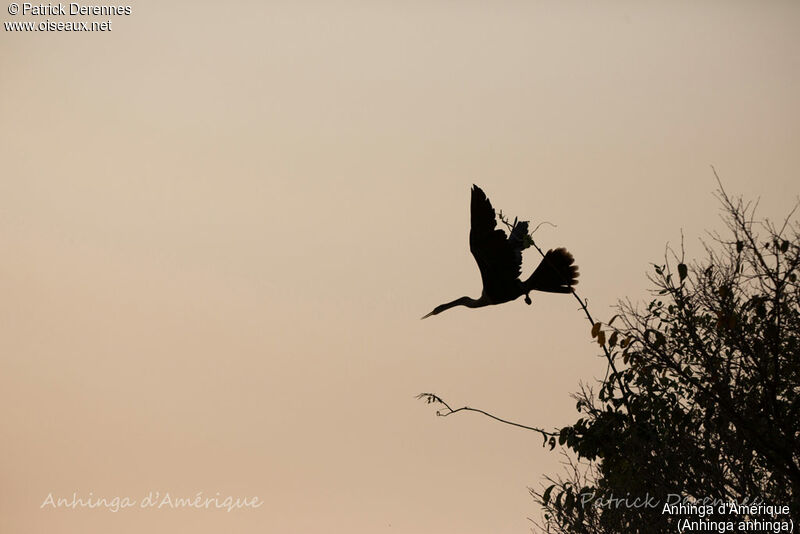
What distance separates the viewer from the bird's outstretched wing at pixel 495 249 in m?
2.63

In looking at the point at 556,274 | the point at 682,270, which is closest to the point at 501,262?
the point at 556,274

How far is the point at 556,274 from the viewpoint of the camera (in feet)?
8.50

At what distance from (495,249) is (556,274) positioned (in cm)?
21

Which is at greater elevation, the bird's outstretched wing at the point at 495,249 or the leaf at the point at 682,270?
the bird's outstretched wing at the point at 495,249

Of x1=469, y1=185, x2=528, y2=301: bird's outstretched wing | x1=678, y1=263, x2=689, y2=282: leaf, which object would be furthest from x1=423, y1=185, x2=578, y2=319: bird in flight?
x1=678, y1=263, x2=689, y2=282: leaf

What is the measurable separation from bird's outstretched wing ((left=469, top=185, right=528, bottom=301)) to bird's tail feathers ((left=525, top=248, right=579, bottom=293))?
0.22 feet

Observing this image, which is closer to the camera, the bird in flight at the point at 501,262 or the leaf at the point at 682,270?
the leaf at the point at 682,270

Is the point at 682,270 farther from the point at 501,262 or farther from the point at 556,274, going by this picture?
the point at 501,262

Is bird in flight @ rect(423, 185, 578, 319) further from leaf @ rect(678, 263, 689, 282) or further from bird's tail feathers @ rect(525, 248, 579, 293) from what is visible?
leaf @ rect(678, 263, 689, 282)

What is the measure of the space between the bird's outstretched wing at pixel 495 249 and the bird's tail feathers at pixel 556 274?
0.22 feet

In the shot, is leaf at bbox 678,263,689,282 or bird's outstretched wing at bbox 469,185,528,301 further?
bird's outstretched wing at bbox 469,185,528,301

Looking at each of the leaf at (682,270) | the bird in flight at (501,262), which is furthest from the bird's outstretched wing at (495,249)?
the leaf at (682,270)

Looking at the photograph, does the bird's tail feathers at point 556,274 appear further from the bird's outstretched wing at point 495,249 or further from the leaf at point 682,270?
the leaf at point 682,270

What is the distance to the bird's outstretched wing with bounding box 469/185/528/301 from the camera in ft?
8.62
